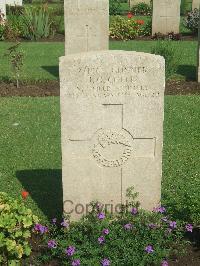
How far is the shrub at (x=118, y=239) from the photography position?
3967 millimetres

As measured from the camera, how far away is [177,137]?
282 inches

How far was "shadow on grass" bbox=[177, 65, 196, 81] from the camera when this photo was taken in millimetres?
11025

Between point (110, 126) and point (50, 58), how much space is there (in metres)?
9.53

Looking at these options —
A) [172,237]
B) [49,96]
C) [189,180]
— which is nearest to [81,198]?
[172,237]

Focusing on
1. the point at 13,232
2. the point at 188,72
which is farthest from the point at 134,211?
the point at 188,72

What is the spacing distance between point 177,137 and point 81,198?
305cm

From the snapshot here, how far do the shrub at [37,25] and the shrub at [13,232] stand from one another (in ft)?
41.2

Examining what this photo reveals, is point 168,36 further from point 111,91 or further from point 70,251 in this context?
point 70,251

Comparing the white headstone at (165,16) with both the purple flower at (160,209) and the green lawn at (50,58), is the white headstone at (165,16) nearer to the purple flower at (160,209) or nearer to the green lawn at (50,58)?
the green lawn at (50,58)

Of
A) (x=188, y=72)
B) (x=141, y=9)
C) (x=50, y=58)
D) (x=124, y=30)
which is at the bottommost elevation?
(x=188, y=72)

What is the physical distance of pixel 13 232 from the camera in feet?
12.9

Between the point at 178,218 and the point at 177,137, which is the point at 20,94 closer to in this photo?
the point at 177,137

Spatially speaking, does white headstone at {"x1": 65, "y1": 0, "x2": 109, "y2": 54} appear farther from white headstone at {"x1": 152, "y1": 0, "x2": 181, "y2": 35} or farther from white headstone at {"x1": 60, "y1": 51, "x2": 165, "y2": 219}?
white headstone at {"x1": 152, "y1": 0, "x2": 181, "y2": 35}

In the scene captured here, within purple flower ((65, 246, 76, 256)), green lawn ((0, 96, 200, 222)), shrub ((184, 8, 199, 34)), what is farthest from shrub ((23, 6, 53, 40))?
purple flower ((65, 246, 76, 256))
